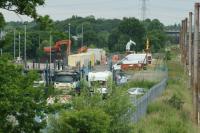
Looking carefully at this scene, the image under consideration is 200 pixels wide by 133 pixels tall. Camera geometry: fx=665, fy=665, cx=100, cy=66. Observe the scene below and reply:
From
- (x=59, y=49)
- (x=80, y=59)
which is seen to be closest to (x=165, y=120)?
(x=80, y=59)

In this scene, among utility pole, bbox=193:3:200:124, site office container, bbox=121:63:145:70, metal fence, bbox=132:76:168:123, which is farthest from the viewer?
site office container, bbox=121:63:145:70

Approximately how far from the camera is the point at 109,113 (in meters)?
17.1

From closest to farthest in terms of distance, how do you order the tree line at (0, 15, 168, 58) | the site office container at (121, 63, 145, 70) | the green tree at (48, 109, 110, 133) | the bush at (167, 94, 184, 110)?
the green tree at (48, 109, 110, 133) < the bush at (167, 94, 184, 110) < the site office container at (121, 63, 145, 70) < the tree line at (0, 15, 168, 58)

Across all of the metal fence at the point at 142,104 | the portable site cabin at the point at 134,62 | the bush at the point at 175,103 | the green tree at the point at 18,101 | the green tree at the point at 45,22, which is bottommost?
the bush at the point at 175,103

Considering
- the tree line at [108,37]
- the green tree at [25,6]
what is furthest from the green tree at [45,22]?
the tree line at [108,37]

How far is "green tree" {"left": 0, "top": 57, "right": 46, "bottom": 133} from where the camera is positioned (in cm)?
1127

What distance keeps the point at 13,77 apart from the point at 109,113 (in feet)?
18.8

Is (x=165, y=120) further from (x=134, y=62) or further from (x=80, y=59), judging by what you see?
(x=134, y=62)

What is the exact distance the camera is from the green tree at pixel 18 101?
1127 cm

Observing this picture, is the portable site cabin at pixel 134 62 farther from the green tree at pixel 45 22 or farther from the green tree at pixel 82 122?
the green tree at pixel 45 22

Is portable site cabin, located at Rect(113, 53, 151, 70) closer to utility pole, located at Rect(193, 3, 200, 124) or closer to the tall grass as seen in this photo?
utility pole, located at Rect(193, 3, 200, 124)

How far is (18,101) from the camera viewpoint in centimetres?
1154

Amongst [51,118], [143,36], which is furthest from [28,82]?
[143,36]

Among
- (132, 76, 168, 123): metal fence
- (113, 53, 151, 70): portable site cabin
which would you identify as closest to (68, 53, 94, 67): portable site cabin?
(113, 53, 151, 70): portable site cabin
